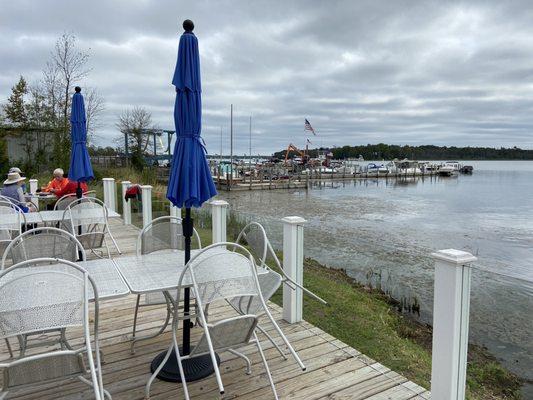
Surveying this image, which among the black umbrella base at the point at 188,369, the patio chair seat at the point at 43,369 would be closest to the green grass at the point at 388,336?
the black umbrella base at the point at 188,369

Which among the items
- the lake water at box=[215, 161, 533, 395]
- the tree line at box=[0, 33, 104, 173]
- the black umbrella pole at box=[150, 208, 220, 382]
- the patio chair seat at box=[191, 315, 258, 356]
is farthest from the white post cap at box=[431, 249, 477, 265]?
the tree line at box=[0, 33, 104, 173]

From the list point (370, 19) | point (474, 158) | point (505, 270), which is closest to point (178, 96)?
point (505, 270)

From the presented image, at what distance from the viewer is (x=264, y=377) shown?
2.51m

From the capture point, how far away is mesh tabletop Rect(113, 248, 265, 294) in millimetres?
2137

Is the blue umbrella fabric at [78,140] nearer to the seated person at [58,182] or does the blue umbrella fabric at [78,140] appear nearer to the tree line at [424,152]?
the seated person at [58,182]

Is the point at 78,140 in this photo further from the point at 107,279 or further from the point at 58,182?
the point at 107,279

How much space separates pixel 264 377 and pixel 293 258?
1001 mm

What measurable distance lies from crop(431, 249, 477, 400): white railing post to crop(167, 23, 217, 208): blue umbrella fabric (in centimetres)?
143

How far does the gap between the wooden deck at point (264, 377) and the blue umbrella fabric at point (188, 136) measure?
1.16 meters

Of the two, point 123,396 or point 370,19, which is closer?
point 123,396

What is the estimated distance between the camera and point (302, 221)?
3.16 metres

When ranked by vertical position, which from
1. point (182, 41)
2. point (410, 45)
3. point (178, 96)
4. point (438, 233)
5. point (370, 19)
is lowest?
point (438, 233)

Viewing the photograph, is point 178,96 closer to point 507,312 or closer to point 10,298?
point 10,298

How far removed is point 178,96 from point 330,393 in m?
2.03
